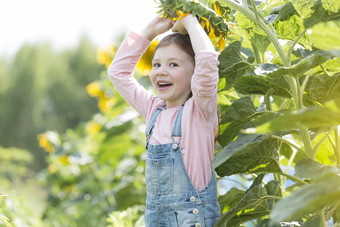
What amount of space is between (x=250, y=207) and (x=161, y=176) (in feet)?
0.55

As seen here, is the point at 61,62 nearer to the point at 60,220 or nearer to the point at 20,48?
the point at 20,48

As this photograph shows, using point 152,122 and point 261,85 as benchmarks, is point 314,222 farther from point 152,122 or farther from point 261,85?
point 152,122

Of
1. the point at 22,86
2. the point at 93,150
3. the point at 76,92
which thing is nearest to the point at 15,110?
the point at 22,86

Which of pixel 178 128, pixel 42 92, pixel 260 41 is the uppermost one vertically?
pixel 260 41

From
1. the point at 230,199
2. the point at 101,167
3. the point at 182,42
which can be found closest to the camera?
the point at 182,42

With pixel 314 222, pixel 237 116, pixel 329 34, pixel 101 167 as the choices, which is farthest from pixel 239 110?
pixel 101 167

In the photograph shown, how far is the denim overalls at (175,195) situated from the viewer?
0.95 m

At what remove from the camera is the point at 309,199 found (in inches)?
20.4

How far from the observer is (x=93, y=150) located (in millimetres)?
3125

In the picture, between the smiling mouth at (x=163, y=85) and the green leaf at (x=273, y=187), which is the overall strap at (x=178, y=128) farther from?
the green leaf at (x=273, y=187)

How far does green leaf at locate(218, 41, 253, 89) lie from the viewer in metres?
0.97

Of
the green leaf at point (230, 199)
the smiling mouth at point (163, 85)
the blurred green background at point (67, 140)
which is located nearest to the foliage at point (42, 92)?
the blurred green background at point (67, 140)

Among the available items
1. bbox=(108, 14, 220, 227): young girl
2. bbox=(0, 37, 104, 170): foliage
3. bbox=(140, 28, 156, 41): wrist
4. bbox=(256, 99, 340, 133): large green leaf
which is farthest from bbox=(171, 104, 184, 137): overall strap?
bbox=(0, 37, 104, 170): foliage

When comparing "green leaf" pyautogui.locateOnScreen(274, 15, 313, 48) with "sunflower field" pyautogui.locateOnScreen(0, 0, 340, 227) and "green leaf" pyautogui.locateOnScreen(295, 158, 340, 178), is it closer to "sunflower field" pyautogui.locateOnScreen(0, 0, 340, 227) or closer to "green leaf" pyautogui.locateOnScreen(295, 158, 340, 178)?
"sunflower field" pyautogui.locateOnScreen(0, 0, 340, 227)
